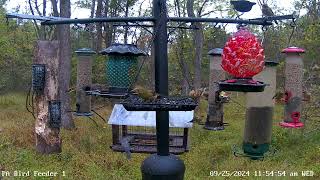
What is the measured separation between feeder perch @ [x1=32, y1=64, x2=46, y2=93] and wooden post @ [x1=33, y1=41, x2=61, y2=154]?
0.04m

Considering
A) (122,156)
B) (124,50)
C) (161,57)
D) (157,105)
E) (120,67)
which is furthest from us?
(122,156)

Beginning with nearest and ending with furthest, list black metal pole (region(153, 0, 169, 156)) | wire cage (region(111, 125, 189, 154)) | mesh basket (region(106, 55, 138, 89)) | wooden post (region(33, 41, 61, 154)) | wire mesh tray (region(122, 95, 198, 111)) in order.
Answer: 1. wire mesh tray (region(122, 95, 198, 111))
2. black metal pole (region(153, 0, 169, 156))
3. mesh basket (region(106, 55, 138, 89))
4. wooden post (region(33, 41, 61, 154))
5. wire cage (region(111, 125, 189, 154))

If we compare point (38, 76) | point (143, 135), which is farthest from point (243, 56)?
point (143, 135)

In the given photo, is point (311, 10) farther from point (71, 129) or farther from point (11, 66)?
point (11, 66)

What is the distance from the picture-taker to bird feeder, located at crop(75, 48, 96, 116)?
19.5ft

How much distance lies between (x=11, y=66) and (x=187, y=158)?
676 inches

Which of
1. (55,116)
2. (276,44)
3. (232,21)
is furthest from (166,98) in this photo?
(276,44)

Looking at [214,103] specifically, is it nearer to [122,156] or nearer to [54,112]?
[54,112]

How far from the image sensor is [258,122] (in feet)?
15.5

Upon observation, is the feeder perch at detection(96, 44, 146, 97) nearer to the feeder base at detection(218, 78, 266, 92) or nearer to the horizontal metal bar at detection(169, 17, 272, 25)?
the horizontal metal bar at detection(169, 17, 272, 25)

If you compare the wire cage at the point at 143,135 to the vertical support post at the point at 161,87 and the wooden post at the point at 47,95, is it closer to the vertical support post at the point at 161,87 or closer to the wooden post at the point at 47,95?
the wooden post at the point at 47,95

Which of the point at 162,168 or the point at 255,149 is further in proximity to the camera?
the point at 255,149

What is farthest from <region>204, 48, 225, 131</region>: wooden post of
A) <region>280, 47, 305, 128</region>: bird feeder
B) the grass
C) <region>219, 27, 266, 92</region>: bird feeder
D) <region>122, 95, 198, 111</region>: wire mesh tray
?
the grass

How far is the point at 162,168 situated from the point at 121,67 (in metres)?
1.67
